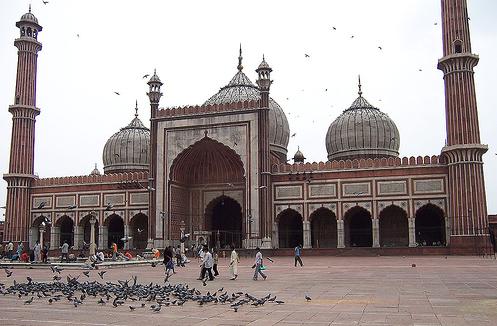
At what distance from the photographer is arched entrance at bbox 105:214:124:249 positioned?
120 ft

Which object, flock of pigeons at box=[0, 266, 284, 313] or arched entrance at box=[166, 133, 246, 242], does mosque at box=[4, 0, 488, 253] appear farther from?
flock of pigeons at box=[0, 266, 284, 313]

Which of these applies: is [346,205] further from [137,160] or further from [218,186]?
[137,160]

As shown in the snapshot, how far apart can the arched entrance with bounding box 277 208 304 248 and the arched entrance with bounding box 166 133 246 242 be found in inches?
97.5

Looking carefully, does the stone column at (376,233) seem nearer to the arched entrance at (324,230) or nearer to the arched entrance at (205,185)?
the arched entrance at (324,230)

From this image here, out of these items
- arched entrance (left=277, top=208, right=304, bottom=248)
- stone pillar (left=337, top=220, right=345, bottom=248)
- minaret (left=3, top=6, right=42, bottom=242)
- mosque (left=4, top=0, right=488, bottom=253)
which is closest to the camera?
mosque (left=4, top=0, right=488, bottom=253)

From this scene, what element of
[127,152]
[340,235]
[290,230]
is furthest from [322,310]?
[127,152]

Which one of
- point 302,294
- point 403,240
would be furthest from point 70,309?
point 403,240

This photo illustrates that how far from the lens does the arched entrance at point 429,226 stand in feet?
106

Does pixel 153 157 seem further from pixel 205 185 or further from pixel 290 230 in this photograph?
pixel 290 230

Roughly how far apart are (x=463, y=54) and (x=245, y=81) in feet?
53.1

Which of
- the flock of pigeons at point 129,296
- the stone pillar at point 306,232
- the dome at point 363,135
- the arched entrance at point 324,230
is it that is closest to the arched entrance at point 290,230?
the arched entrance at point 324,230

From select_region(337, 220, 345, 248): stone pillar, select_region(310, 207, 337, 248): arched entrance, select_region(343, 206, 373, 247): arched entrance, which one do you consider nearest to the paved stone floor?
select_region(337, 220, 345, 248): stone pillar

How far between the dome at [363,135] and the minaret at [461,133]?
722cm

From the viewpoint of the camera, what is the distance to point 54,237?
37219 millimetres
